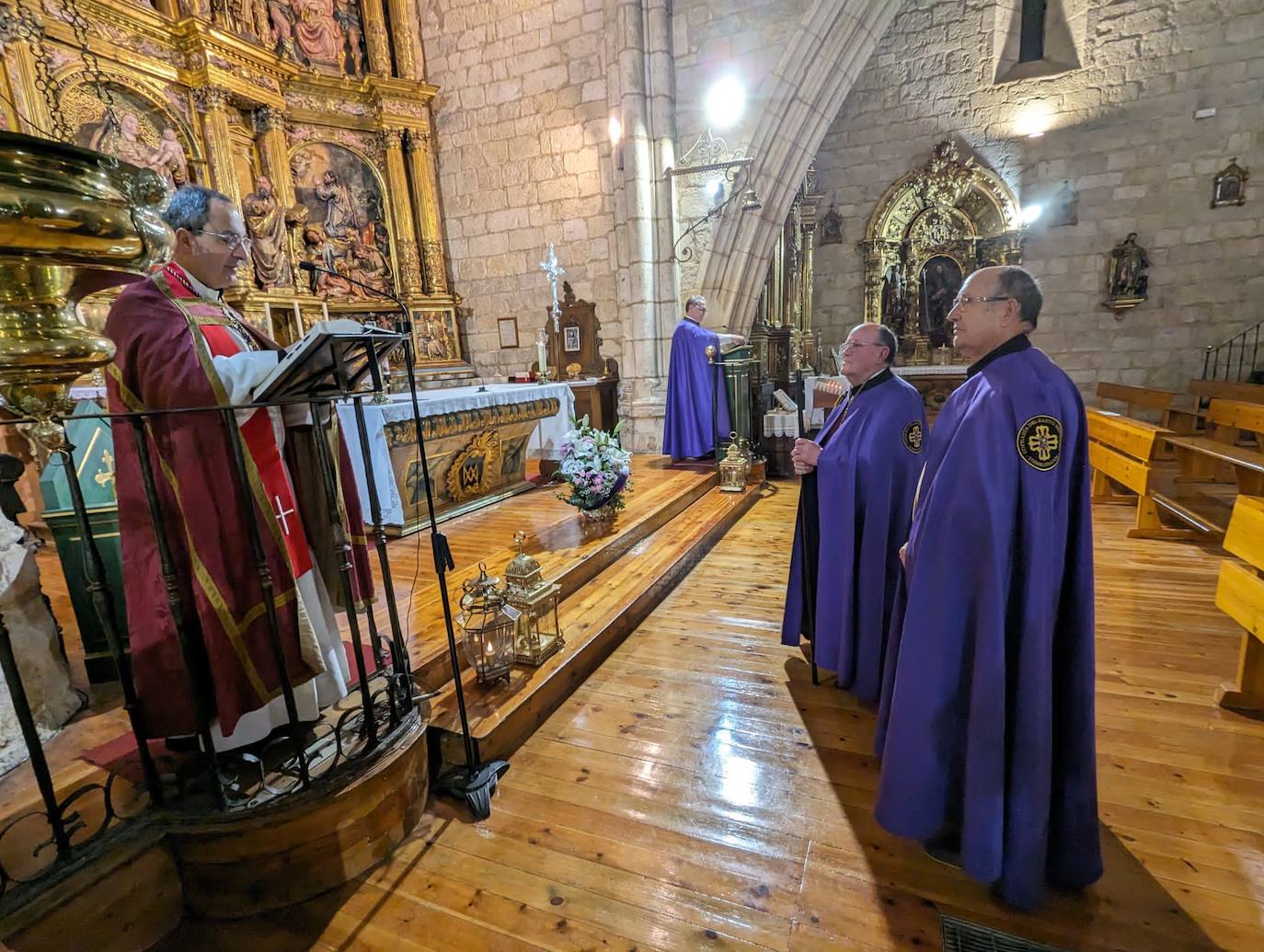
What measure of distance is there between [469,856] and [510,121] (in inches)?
358

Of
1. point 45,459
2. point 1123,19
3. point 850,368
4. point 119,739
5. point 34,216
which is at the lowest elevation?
point 119,739

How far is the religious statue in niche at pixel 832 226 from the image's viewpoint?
11.5m

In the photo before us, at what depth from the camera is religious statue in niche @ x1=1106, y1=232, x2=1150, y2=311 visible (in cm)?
945

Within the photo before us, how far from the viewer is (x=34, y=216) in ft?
3.37

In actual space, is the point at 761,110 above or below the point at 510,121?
below

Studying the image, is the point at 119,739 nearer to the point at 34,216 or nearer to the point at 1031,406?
the point at 34,216

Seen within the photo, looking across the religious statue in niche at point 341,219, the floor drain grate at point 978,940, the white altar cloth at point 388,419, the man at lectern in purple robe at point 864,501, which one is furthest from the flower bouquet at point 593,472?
the religious statue in niche at point 341,219

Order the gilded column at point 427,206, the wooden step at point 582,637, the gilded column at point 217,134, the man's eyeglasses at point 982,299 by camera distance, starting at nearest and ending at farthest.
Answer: the man's eyeglasses at point 982,299 < the wooden step at point 582,637 < the gilded column at point 217,134 < the gilded column at point 427,206

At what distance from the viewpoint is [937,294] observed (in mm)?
11172

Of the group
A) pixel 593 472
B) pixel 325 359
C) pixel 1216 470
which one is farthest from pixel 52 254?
pixel 1216 470

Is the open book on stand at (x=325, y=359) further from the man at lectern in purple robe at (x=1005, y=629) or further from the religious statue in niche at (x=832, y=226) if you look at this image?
the religious statue in niche at (x=832, y=226)

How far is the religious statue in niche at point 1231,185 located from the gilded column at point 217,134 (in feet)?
45.4

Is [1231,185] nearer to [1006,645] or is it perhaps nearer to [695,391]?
[695,391]

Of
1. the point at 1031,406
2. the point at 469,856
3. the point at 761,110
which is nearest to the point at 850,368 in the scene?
the point at 1031,406
